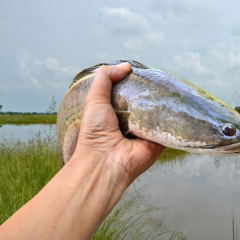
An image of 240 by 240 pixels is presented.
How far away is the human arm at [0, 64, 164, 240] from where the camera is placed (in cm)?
136

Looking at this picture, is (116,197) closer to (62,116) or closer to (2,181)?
(62,116)

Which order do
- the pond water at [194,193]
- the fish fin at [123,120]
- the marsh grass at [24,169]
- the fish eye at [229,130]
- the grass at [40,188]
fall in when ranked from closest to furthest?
the fish eye at [229,130] < the fish fin at [123,120] < the grass at [40,188] < the marsh grass at [24,169] < the pond water at [194,193]

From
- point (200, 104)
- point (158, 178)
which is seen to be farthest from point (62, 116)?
point (158, 178)

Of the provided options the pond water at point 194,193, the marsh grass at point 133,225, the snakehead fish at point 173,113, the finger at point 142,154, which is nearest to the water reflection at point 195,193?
the pond water at point 194,193

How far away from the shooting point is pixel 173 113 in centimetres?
175

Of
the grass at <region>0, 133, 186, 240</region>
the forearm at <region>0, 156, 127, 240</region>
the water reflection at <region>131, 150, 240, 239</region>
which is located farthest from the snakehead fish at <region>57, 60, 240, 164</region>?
the water reflection at <region>131, 150, 240, 239</region>

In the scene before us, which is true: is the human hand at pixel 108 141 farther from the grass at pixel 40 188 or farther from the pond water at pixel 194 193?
the pond water at pixel 194 193

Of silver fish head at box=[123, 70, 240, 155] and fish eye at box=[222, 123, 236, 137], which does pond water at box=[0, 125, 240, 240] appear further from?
fish eye at box=[222, 123, 236, 137]

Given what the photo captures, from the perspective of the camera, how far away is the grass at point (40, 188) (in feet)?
16.3

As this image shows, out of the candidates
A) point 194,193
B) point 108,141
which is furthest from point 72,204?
point 194,193

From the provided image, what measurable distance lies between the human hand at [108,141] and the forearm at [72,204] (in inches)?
3.0

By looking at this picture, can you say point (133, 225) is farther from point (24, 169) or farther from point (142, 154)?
point (142, 154)

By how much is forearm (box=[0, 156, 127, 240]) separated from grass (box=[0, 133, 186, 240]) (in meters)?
3.02

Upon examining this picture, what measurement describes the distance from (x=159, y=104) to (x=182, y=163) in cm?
1251
